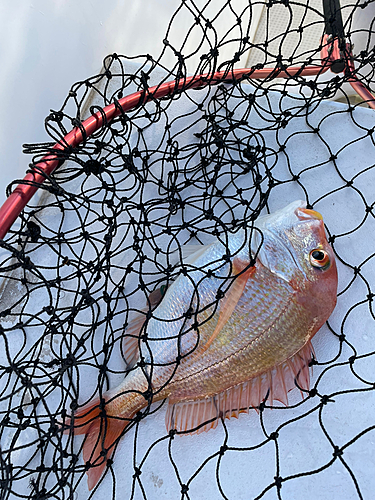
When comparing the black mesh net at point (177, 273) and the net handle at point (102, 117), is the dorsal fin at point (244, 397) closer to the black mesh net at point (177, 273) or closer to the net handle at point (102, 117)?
the black mesh net at point (177, 273)

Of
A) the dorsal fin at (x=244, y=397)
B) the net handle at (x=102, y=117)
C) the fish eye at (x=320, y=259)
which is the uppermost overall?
the net handle at (x=102, y=117)

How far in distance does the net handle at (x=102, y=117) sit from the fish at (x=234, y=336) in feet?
1.43

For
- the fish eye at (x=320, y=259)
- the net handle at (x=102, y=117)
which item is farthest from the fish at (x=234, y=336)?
the net handle at (x=102, y=117)

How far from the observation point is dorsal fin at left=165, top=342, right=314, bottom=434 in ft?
3.84

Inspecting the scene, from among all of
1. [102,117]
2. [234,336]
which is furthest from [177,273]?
[102,117]

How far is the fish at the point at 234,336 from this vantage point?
1.13 meters

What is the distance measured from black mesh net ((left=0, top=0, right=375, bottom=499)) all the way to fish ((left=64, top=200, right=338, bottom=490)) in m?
0.05

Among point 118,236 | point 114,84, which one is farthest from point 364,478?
point 114,84

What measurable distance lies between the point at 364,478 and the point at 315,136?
1149 mm

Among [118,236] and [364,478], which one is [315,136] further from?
[364,478]

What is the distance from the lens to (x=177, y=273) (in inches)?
43.6

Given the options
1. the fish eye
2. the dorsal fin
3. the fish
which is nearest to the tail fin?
the fish

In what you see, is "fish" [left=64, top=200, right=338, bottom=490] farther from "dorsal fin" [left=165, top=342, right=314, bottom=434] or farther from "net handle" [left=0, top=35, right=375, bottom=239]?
"net handle" [left=0, top=35, right=375, bottom=239]

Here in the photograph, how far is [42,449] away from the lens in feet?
3.76
